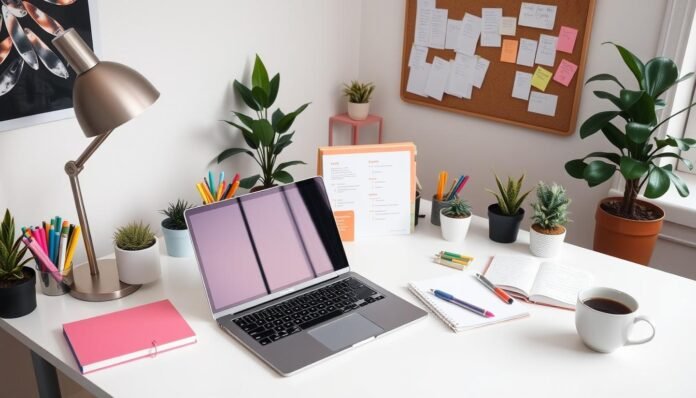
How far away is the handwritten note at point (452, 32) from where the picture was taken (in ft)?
8.51

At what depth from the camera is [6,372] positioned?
6.01 ft

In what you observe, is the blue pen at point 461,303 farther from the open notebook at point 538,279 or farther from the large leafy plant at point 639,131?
the large leafy plant at point 639,131

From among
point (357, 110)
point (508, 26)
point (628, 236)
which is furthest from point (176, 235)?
point (508, 26)

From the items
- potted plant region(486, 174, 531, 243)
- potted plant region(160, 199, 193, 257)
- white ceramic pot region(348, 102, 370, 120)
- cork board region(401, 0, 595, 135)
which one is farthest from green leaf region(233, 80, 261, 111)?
potted plant region(486, 174, 531, 243)

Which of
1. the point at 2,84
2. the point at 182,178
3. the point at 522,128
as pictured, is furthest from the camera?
the point at 522,128

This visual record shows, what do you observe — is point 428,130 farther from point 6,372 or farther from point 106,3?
point 6,372

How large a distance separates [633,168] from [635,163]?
0.03 meters

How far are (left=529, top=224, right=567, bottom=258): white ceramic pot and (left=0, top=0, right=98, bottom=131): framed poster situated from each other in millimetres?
1321

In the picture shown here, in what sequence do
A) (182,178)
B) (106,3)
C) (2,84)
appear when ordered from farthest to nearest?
(182,178), (106,3), (2,84)

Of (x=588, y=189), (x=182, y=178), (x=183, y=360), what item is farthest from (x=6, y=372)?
(x=588, y=189)

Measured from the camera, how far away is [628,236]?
2105 mm

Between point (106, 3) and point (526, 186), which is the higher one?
point (106, 3)

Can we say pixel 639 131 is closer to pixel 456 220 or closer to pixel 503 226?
pixel 503 226

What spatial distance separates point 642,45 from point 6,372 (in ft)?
7.70
